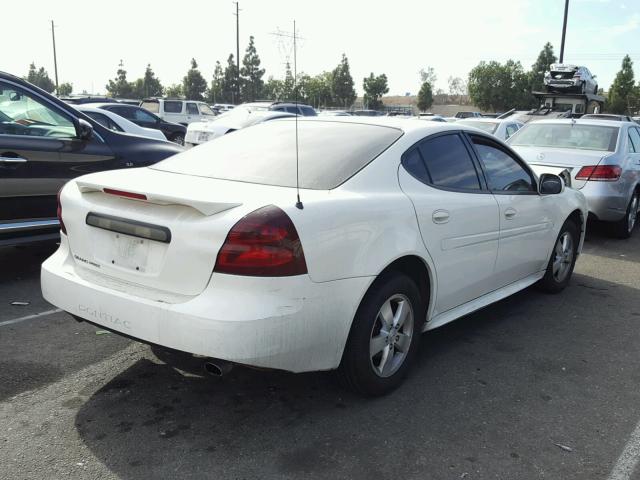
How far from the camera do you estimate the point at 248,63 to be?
273 ft

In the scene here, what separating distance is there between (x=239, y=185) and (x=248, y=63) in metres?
84.1

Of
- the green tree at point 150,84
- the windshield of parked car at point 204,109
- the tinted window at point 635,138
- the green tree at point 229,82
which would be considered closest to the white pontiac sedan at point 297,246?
the tinted window at point 635,138

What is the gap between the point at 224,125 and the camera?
15.1 metres

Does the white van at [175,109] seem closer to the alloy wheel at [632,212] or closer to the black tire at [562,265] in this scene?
the alloy wheel at [632,212]

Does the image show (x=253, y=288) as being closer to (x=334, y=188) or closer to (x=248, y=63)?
(x=334, y=188)

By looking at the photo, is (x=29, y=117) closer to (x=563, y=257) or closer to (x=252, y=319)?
(x=252, y=319)

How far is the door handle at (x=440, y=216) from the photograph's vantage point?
3.59 meters

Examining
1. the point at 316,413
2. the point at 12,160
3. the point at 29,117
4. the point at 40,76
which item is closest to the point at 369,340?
the point at 316,413

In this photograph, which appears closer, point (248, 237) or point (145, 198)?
point (248, 237)

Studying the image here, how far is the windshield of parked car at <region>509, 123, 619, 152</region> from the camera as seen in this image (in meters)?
8.16

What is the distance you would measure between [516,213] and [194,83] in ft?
318

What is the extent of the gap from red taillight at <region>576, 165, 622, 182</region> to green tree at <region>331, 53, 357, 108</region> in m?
61.7

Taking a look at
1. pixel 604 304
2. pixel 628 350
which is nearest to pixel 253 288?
pixel 628 350

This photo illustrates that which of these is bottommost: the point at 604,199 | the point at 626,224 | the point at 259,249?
the point at 626,224
